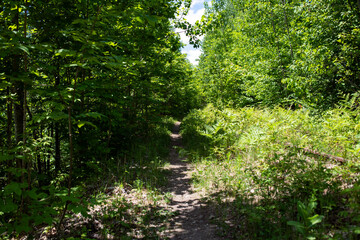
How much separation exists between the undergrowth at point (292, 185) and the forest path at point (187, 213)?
28 cm

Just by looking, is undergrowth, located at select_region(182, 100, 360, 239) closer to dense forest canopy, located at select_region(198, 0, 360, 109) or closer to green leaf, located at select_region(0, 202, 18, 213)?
dense forest canopy, located at select_region(198, 0, 360, 109)

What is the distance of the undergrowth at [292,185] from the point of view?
270 centimetres

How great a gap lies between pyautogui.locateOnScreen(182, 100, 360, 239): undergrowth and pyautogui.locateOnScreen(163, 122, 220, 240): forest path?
0.93ft

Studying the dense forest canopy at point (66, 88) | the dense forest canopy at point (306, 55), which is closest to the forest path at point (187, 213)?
the dense forest canopy at point (66, 88)

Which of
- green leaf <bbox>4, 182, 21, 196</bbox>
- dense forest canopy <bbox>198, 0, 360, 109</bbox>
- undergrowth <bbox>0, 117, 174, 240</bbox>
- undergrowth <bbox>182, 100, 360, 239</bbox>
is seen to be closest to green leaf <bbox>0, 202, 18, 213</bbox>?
undergrowth <bbox>0, 117, 174, 240</bbox>

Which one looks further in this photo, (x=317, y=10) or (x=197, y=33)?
(x=197, y=33)

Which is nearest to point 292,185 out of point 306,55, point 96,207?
point 96,207

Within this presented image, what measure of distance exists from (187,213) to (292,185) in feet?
7.33

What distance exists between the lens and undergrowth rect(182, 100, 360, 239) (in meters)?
2.70

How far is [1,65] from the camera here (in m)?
3.67

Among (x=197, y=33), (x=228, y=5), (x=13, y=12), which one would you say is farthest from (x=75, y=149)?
(x=228, y=5)

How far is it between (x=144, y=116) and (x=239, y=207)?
24.4ft

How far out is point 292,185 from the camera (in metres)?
3.51

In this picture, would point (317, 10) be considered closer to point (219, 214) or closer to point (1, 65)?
point (219, 214)
